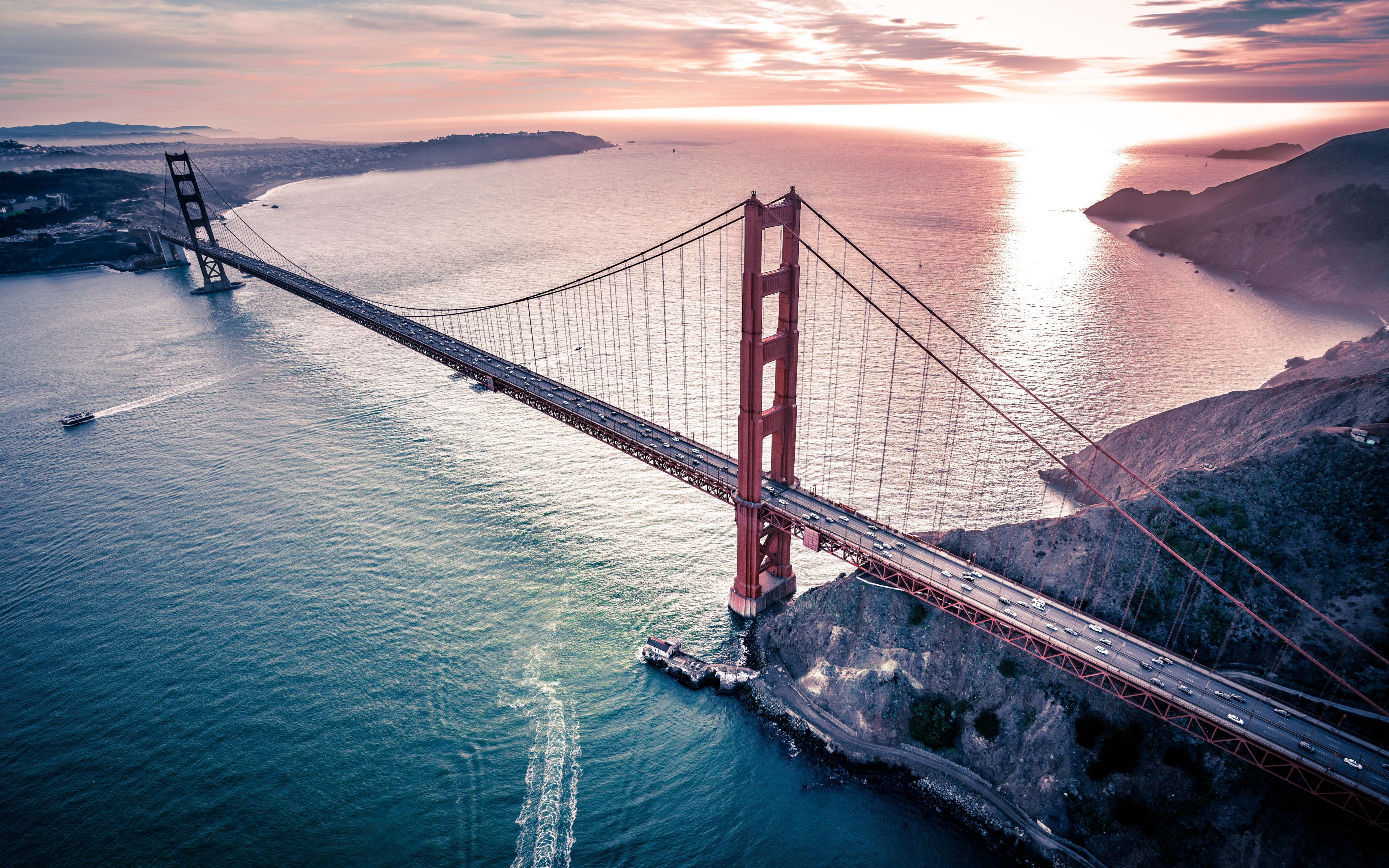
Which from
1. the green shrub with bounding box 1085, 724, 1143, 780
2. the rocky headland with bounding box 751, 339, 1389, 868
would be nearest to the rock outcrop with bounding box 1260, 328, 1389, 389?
the rocky headland with bounding box 751, 339, 1389, 868

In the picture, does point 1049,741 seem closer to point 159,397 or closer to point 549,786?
point 549,786

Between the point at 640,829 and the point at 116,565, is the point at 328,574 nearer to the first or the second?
the point at 116,565

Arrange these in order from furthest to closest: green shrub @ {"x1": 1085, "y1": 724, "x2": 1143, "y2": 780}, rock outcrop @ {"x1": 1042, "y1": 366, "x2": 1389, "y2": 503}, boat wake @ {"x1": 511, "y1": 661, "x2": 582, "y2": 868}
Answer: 1. rock outcrop @ {"x1": 1042, "y1": 366, "x2": 1389, "y2": 503}
2. green shrub @ {"x1": 1085, "y1": 724, "x2": 1143, "y2": 780}
3. boat wake @ {"x1": 511, "y1": 661, "x2": 582, "y2": 868}

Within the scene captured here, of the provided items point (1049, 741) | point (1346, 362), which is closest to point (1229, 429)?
point (1346, 362)

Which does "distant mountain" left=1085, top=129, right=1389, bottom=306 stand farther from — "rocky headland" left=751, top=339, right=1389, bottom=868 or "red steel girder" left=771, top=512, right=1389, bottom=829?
"red steel girder" left=771, top=512, right=1389, bottom=829

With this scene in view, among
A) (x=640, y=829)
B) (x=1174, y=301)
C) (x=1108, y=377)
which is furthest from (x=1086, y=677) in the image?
(x=1174, y=301)

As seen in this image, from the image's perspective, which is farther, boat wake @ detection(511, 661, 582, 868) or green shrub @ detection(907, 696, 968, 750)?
green shrub @ detection(907, 696, 968, 750)
